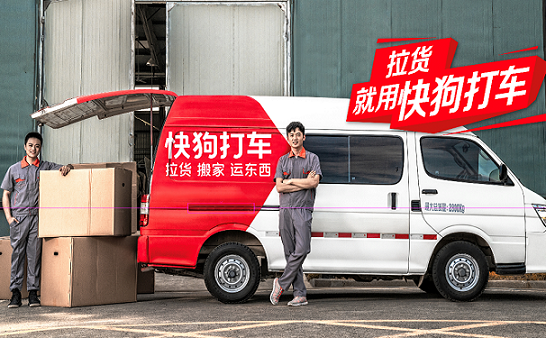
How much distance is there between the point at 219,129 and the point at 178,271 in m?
1.75

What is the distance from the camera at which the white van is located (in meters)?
6.59

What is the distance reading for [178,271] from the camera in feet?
22.4

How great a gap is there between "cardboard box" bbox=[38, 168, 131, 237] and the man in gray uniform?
6.45ft

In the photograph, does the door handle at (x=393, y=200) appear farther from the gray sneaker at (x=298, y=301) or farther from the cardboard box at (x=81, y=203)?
the cardboard box at (x=81, y=203)

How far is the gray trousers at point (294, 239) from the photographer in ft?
20.6

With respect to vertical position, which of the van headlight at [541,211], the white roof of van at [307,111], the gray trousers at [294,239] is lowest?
the gray trousers at [294,239]

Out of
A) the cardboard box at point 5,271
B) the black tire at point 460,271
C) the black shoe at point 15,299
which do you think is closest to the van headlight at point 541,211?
the black tire at point 460,271

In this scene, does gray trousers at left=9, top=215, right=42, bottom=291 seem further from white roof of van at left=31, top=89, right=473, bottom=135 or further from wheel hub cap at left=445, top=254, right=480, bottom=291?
wheel hub cap at left=445, top=254, right=480, bottom=291

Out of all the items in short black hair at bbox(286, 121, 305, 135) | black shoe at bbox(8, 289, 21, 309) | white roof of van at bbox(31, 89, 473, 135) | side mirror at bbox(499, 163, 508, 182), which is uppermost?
white roof of van at bbox(31, 89, 473, 135)

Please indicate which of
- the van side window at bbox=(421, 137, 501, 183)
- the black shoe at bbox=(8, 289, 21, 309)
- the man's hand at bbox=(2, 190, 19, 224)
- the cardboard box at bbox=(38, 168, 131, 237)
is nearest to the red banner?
the van side window at bbox=(421, 137, 501, 183)

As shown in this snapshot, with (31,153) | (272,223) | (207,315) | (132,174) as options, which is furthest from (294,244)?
(31,153)

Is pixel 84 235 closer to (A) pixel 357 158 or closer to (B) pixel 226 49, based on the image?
(A) pixel 357 158

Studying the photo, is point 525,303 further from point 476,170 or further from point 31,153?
point 31,153

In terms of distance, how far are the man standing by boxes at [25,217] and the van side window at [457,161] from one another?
4.34 m
